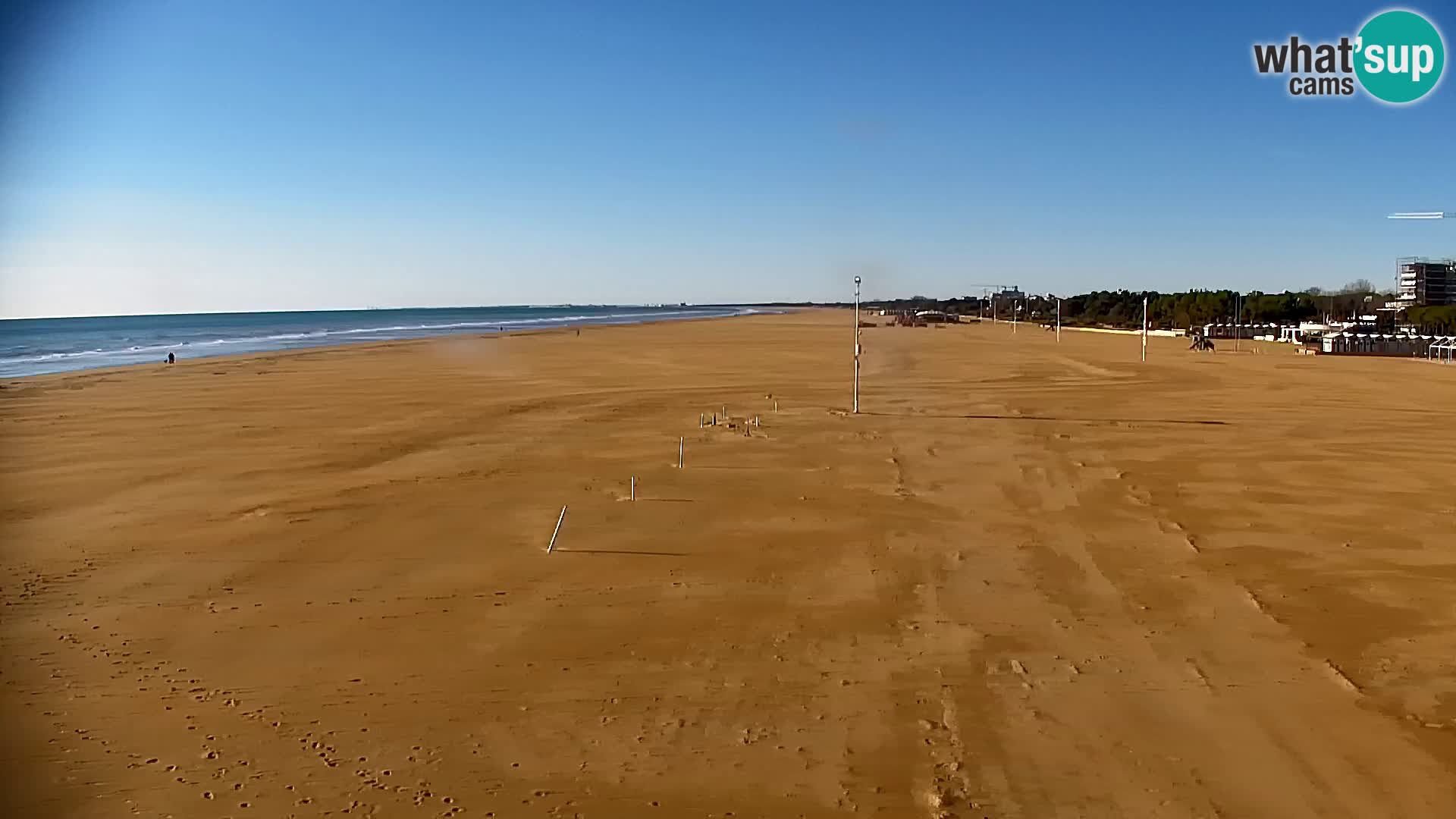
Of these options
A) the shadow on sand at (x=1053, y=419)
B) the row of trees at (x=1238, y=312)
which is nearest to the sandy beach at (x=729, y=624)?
the shadow on sand at (x=1053, y=419)

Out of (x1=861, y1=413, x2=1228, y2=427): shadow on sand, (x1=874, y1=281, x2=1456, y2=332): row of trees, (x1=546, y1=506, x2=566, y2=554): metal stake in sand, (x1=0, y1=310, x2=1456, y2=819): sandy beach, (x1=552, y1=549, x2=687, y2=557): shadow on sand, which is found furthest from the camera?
(x1=874, y1=281, x2=1456, y2=332): row of trees

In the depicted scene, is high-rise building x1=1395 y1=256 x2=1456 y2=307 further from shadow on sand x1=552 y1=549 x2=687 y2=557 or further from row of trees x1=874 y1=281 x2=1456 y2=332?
shadow on sand x1=552 y1=549 x2=687 y2=557

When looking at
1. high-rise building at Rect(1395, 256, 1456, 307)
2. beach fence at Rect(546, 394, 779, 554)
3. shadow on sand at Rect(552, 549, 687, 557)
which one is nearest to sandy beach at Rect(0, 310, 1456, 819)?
shadow on sand at Rect(552, 549, 687, 557)

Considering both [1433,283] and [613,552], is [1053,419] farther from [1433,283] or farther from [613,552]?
[1433,283]

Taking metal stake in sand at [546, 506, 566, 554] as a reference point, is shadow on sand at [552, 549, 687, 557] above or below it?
below

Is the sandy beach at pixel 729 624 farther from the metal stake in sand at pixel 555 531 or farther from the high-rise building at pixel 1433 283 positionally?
the high-rise building at pixel 1433 283

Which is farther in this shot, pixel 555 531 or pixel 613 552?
pixel 555 531

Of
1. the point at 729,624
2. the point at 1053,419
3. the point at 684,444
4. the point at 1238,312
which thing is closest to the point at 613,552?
the point at 729,624

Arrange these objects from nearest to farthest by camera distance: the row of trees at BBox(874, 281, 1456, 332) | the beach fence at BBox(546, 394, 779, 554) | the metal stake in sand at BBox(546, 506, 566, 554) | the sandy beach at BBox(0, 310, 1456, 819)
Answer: the sandy beach at BBox(0, 310, 1456, 819) < the metal stake in sand at BBox(546, 506, 566, 554) < the beach fence at BBox(546, 394, 779, 554) < the row of trees at BBox(874, 281, 1456, 332)

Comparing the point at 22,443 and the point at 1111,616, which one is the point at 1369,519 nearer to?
the point at 1111,616

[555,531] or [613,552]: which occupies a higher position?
[555,531]
